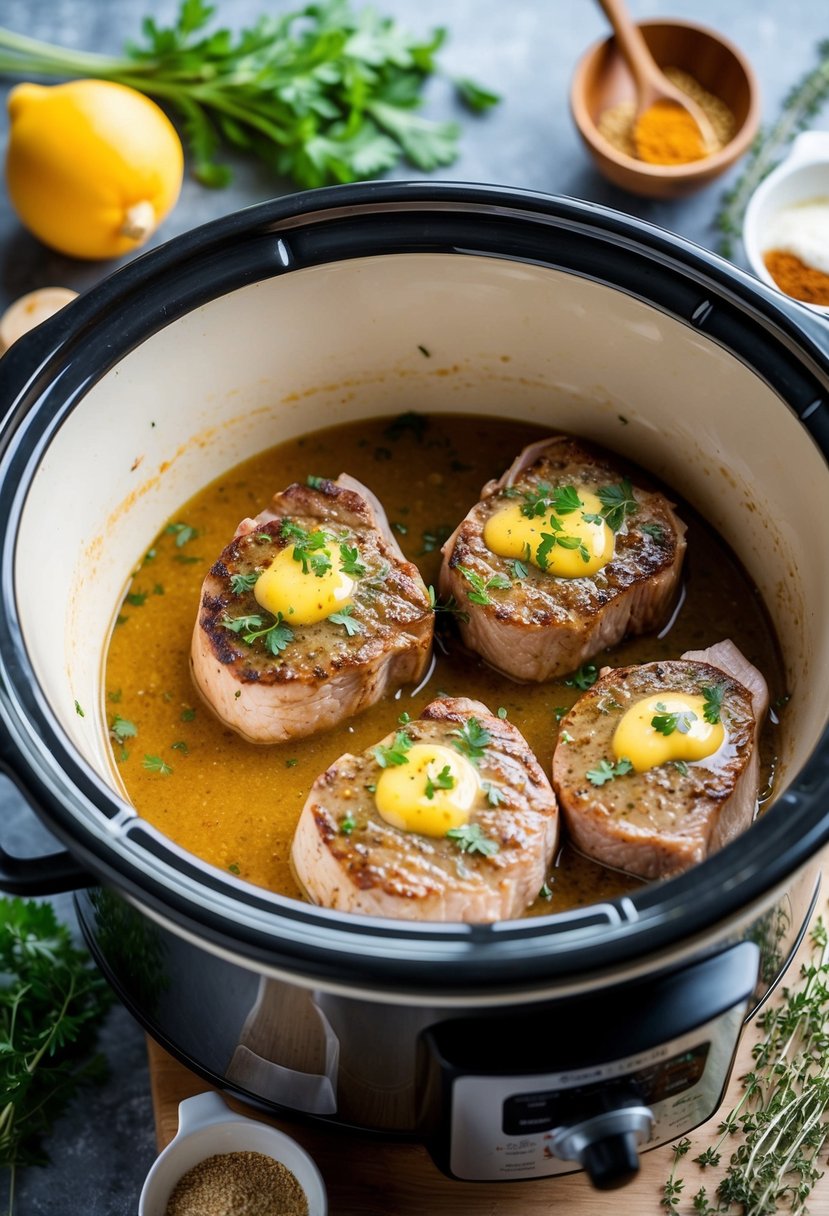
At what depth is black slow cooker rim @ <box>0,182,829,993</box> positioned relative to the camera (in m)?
1.58

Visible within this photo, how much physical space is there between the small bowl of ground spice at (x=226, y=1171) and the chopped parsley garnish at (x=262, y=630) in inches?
29.9

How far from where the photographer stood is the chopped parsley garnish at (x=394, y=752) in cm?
212

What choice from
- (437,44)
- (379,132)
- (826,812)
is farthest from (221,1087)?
(437,44)

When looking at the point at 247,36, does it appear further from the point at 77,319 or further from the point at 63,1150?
the point at 63,1150

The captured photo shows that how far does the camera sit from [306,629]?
235 centimetres

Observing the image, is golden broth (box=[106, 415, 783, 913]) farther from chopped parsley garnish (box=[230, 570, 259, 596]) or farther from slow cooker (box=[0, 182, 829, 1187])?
chopped parsley garnish (box=[230, 570, 259, 596])

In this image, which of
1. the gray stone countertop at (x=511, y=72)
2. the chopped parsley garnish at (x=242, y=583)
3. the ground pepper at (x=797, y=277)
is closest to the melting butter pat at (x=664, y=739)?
the chopped parsley garnish at (x=242, y=583)

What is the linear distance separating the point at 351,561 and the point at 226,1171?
1065 millimetres

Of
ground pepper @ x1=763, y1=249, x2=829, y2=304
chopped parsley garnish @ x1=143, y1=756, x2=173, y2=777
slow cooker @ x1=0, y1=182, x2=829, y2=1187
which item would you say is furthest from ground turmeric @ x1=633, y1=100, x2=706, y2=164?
chopped parsley garnish @ x1=143, y1=756, x2=173, y2=777

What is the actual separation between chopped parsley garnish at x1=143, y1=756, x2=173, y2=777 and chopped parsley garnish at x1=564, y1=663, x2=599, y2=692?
76 cm

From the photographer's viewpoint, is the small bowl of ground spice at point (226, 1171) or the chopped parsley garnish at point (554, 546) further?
the chopped parsley garnish at point (554, 546)

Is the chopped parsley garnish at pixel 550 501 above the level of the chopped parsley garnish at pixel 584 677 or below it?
above

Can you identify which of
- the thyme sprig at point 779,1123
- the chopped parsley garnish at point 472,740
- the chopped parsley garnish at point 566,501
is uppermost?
the chopped parsley garnish at point 566,501

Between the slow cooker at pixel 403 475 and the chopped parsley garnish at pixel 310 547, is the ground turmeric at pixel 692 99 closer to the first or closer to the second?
the slow cooker at pixel 403 475
